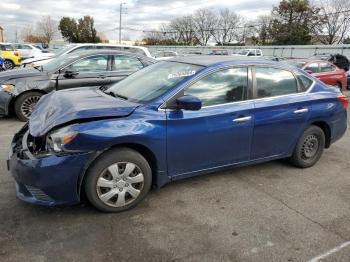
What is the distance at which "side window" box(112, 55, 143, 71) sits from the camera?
801cm

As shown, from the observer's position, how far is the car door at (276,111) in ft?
13.7

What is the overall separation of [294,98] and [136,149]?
7.34ft

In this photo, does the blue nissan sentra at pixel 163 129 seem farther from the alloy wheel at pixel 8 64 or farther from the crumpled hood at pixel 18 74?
the alloy wheel at pixel 8 64

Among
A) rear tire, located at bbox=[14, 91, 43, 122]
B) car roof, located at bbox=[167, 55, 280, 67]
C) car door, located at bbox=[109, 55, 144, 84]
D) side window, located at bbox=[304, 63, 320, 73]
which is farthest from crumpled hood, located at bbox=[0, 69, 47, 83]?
side window, located at bbox=[304, 63, 320, 73]

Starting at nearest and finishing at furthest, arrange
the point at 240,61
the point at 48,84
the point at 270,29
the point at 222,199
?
the point at 222,199 → the point at 240,61 → the point at 48,84 → the point at 270,29

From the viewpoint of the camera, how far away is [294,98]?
4.44m

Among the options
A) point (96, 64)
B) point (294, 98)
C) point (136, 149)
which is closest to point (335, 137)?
point (294, 98)

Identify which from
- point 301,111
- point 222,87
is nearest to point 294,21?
point 301,111

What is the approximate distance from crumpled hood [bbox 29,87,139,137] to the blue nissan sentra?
1 cm

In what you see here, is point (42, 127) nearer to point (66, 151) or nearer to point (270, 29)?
point (66, 151)

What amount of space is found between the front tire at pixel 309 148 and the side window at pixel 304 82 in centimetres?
56

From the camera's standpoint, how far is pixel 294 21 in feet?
170

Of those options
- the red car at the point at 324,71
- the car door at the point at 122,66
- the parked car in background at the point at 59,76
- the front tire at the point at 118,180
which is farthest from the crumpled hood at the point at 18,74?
the red car at the point at 324,71

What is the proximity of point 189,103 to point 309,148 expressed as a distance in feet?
7.68
